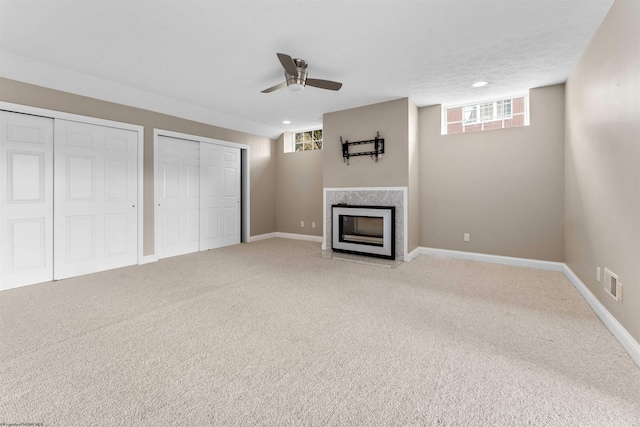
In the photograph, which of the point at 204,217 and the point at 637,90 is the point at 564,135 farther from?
the point at 204,217

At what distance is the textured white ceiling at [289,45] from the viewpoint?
224cm

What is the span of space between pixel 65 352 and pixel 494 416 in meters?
2.55

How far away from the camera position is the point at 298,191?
6496 millimetres

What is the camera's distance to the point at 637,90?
182cm

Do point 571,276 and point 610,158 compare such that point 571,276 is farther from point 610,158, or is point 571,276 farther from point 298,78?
point 298,78

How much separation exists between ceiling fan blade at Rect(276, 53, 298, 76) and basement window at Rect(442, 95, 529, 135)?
9.51 feet

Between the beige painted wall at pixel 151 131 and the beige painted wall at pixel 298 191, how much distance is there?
0.19 m

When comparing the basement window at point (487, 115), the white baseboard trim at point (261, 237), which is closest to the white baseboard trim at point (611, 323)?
the basement window at point (487, 115)

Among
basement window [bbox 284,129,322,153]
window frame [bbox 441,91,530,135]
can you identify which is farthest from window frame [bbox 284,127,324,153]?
window frame [bbox 441,91,530,135]

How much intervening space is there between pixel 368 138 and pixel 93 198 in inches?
160

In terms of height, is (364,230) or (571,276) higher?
(364,230)

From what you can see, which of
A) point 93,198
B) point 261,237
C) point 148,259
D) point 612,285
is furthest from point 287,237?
point 612,285

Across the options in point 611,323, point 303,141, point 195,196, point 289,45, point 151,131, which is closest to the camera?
point 611,323

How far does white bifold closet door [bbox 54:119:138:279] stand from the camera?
352 centimetres
